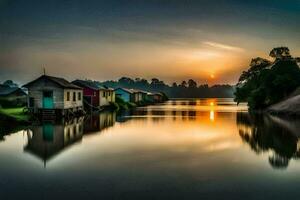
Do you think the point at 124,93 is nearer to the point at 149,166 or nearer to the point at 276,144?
the point at 276,144

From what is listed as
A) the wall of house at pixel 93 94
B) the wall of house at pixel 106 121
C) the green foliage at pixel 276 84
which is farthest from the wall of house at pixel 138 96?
the wall of house at pixel 106 121

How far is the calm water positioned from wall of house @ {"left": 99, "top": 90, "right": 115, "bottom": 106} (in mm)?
34840

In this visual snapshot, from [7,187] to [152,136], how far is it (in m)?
13.8

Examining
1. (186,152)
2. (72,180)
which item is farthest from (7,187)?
(186,152)

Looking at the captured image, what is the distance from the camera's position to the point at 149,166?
14234 millimetres

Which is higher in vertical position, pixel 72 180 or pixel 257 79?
pixel 257 79

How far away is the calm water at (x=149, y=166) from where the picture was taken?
10641 millimetres

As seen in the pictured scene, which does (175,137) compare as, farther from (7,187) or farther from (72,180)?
(7,187)

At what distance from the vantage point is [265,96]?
57.8 m

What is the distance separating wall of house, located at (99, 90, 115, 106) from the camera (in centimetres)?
5915

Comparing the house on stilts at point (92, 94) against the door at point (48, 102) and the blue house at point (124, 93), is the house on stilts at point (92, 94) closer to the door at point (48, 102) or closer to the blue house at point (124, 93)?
the door at point (48, 102)

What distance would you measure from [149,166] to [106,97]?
49682 millimetres

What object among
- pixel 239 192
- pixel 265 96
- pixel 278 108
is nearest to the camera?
pixel 239 192

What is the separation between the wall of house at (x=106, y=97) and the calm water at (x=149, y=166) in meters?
34.8
